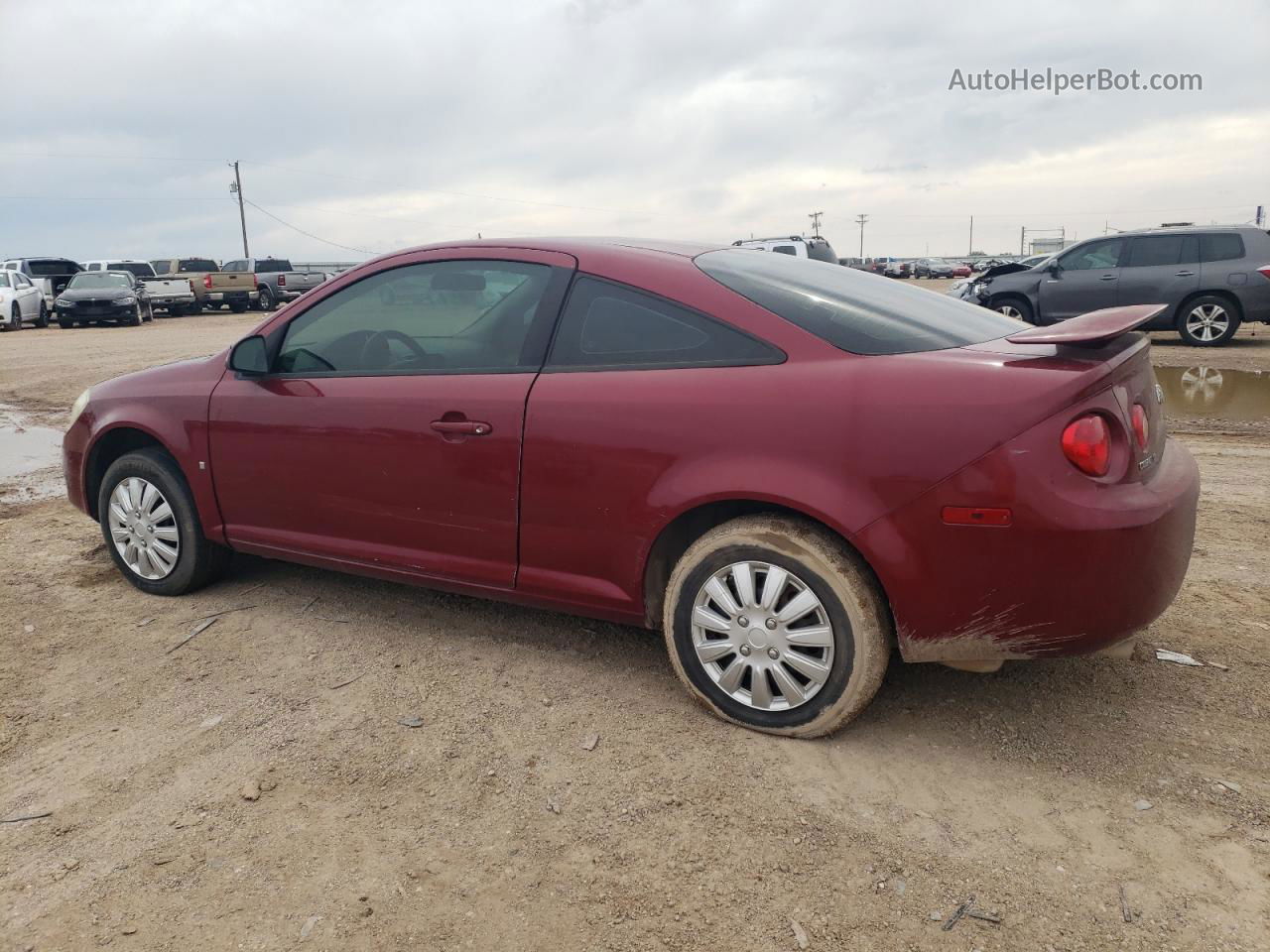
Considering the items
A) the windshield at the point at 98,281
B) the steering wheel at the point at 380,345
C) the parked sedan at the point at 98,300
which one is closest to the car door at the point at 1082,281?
the steering wheel at the point at 380,345

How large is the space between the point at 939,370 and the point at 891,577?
585 millimetres

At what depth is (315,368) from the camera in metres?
3.82

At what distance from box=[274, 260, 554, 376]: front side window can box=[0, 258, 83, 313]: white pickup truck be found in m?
25.7

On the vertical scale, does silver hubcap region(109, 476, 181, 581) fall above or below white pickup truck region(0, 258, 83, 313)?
below

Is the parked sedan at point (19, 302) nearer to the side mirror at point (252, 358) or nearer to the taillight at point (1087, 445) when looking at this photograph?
the side mirror at point (252, 358)

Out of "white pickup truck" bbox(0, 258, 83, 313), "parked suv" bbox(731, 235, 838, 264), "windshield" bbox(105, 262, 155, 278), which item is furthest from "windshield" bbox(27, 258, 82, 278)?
"parked suv" bbox(731, 235, 838, 264)

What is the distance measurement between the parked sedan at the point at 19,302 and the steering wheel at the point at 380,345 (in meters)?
24.0

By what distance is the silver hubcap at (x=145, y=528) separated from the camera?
13.9 feet

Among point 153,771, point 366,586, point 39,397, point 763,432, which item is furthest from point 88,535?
point 39,397

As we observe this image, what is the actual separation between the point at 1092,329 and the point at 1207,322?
12.5 m

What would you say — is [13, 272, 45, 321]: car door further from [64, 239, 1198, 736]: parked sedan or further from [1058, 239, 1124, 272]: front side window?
[64, 239, 1198, 736]: parked sedan

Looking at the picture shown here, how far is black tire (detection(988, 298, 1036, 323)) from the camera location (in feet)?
47.3

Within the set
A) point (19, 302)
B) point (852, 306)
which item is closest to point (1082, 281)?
point (852, 306)

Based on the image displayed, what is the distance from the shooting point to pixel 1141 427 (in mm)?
2734
